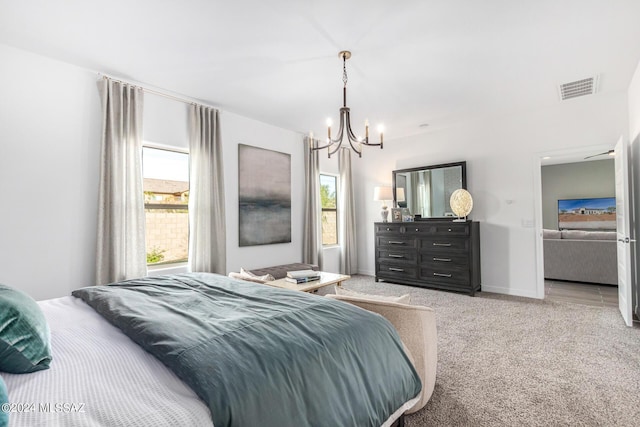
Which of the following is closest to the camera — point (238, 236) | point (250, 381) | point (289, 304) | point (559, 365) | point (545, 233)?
point (250, 381)

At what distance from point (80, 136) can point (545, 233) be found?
6.73 m

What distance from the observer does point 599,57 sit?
2922mm

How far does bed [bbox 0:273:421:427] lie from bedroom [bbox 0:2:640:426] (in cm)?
137

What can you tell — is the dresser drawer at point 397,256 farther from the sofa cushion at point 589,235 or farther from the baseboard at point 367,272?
the sofa cushion at point 589,235

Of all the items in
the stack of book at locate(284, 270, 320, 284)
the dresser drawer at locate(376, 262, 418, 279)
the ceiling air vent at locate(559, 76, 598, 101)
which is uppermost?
the ceiling air vent at locate(559, 76, 598, 101)

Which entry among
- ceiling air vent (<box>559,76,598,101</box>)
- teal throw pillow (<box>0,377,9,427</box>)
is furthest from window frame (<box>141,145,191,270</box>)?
ceiling air vent (<box>559,76,598,101</box>)

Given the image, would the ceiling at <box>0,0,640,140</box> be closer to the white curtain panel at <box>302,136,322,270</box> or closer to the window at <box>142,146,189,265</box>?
the window at <box>142,146,189,265</box>

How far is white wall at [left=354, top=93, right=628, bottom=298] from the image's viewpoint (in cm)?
397

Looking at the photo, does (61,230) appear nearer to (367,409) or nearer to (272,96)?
(272,96)

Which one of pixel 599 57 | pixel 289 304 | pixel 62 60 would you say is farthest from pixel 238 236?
pixel 599 57

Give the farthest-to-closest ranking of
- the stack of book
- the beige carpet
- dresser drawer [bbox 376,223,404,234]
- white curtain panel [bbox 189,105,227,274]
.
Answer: dresser drawer [bbox 376,223,404,234] < white curtain panel [bbox 189,105,227,274] < the stack of book < the beige carpet

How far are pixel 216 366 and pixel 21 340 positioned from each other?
0.67m

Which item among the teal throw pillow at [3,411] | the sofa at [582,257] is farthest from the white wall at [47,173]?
the sofa at [582,257]

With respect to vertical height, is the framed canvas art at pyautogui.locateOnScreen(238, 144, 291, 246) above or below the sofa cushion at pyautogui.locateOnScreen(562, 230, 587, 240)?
above
